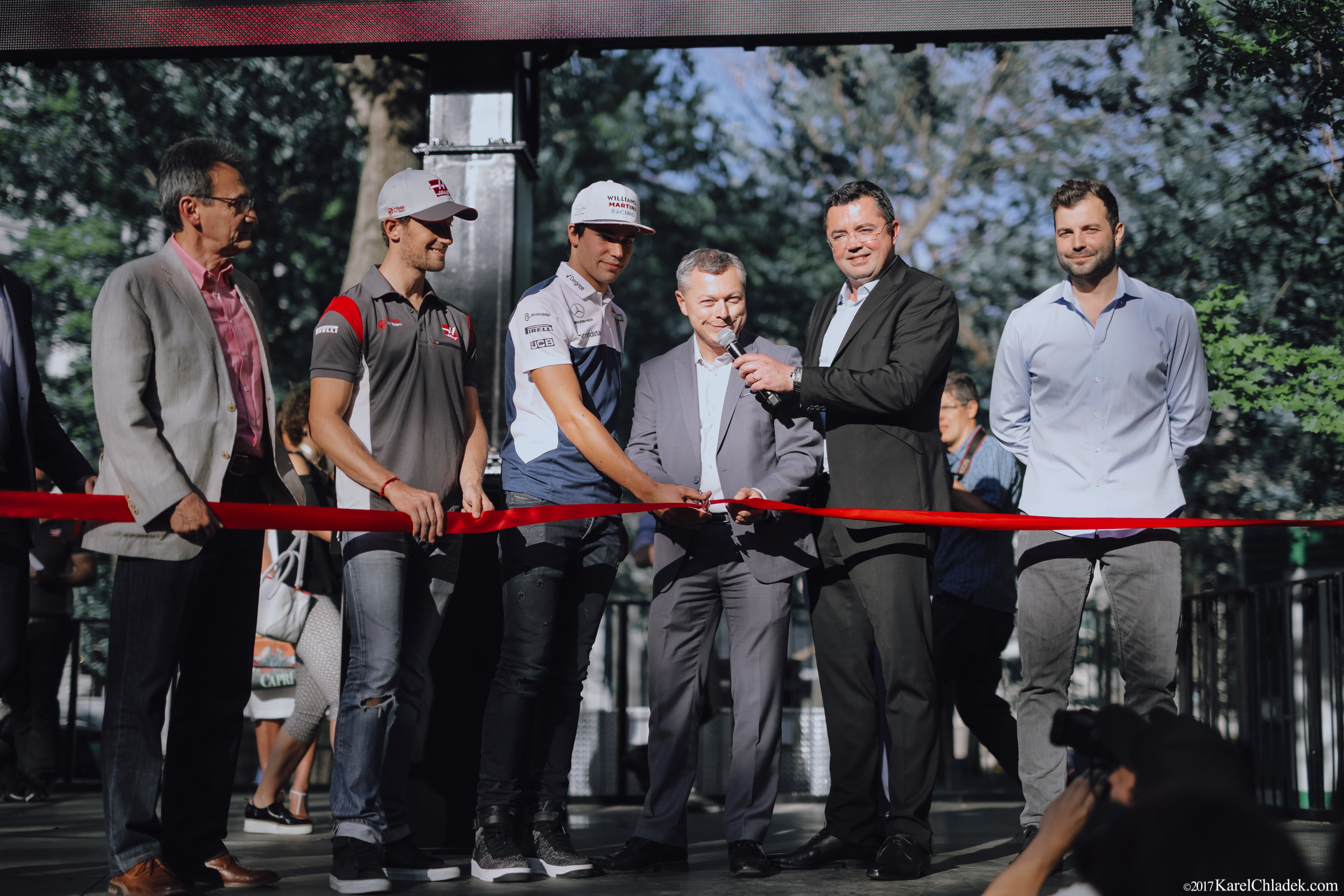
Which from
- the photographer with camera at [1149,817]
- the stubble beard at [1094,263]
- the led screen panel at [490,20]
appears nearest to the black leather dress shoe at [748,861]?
the photographer with camera at [1149,817]

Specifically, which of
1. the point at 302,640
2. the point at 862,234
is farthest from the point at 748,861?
the point at 302,640

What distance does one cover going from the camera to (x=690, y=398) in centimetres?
445

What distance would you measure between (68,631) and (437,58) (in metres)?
4.77

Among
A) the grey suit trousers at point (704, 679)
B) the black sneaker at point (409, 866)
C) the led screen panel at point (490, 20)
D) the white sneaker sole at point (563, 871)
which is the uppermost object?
the led screen panel at point (490, 20)

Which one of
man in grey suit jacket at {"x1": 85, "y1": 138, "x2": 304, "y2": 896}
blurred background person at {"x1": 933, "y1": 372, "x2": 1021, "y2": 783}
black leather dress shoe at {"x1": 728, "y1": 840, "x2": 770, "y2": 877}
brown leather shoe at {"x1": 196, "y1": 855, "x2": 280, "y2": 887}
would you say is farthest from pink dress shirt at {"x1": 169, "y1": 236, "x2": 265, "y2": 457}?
blurred background person at {"x1": 933, "y1": 372, "x2": 1021, "y2": 783}

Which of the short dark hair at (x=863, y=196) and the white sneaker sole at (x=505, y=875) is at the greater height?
the short dark hair at (x=863, y=196)

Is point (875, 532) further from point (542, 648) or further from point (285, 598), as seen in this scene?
point (285, 598)

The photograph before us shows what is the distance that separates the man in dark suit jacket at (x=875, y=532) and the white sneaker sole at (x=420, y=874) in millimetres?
1172

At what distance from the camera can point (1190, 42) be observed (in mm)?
6605

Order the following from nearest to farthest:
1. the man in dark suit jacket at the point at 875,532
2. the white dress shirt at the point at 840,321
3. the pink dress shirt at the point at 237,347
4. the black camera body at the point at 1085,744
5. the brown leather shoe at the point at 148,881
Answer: the black camera body at the point at 1085,744 → the brown leather shoe at the point at 148,881 → the pink dress shirt at the point at 237,347 → the man in dark suit jacket at the point at 875,532 → the white dress shirt at the point at 840,321

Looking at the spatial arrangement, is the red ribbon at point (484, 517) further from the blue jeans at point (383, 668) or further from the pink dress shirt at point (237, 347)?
the pink dress shirt at point (237, 347)

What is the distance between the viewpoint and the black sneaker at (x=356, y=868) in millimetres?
3553

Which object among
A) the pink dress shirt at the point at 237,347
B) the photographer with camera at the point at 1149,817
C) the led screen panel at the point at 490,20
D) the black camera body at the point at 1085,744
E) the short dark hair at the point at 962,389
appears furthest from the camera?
the short dark hair at the point at 962,389

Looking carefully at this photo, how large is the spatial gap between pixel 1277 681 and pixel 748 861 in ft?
13.8
